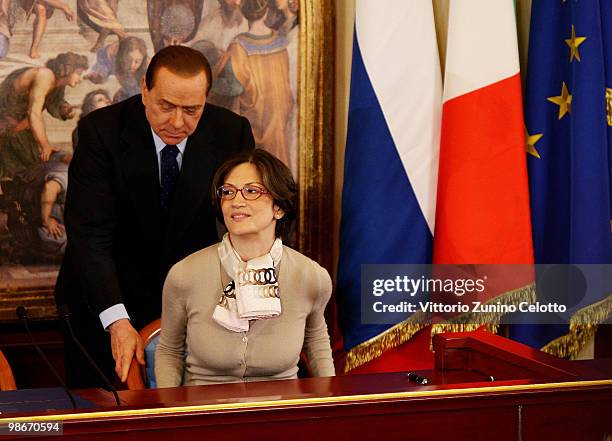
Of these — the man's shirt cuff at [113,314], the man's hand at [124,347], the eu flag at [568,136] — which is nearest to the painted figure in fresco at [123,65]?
the man's shirt cuff at [113,314]

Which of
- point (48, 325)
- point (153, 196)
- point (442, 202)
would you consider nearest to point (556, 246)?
point (442, 202)

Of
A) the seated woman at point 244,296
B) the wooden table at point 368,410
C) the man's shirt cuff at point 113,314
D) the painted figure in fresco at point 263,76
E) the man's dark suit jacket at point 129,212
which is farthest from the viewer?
the painted figure in fresco at point 263,76

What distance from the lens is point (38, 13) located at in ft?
11.9

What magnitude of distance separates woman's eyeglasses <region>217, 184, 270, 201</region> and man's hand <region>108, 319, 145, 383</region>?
1.74 ft

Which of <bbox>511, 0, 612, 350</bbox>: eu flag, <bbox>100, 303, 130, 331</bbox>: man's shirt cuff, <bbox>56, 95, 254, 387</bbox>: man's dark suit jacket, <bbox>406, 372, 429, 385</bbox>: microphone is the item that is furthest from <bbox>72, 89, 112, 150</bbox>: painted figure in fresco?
<bbox>406, 372, 429, 385</bbox>: microphone

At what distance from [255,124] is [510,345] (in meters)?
1.82

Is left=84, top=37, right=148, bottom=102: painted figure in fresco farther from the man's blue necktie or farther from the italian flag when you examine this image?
the italian flag

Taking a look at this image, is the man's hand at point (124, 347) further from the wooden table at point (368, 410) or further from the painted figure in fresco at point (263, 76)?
the painted figure in fresco at point (263, 76)

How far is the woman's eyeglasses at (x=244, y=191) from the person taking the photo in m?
2.69

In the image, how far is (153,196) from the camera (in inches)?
129

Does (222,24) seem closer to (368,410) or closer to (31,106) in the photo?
(31,106)

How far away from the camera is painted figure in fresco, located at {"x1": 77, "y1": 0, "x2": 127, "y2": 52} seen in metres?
3.67

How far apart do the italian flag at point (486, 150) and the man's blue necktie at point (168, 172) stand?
99cm

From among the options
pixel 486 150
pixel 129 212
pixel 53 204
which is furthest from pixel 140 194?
pixel 486 150
